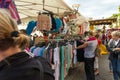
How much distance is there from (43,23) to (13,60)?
3801 mm

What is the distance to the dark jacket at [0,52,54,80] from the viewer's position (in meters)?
1.62

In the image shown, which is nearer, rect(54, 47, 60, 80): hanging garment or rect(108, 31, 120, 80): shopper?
rect(54, 47, 60, 80): hanging garment

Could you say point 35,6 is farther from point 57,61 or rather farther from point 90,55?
point 57,61

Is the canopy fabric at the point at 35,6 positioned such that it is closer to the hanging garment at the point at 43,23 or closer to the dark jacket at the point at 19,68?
the hanging garment at the point at 43,23

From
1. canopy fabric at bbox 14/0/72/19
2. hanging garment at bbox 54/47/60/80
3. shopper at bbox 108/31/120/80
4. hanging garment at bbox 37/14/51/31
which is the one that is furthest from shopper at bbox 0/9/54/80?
shopper at bbox 108/31/120/80

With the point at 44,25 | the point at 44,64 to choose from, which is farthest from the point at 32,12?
the point at 44,64

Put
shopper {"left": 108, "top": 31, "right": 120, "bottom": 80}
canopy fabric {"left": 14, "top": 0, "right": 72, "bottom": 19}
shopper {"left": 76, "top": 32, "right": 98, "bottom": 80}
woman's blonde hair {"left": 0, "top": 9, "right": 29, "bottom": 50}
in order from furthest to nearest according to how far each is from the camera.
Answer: shopper {"left": 76, "top": 32, "right": 98, "bottom": 80}
canopy fabric {"left": 14, "top": 0, "right": 72, "bottom": 19}
shopper {"left": 108, "top": 31, "right": 120, "bottom": 80}
woman's blonde hair {"left": 0, "top": 9, "right": 29, "bottom": 50}

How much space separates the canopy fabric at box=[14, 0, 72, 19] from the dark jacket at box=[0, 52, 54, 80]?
5.51 metres

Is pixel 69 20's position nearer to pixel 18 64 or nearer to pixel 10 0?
pixel 10 0

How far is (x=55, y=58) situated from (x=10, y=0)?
190 cm

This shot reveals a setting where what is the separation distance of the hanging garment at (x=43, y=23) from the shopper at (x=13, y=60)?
12.1 feet

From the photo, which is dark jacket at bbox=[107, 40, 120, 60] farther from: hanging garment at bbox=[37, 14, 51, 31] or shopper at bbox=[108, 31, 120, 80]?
hanging garment at bbox=[37, 14, 51, 31]

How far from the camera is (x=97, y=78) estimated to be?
30.5 ft

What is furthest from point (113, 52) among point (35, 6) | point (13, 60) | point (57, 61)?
point (13, 60)
